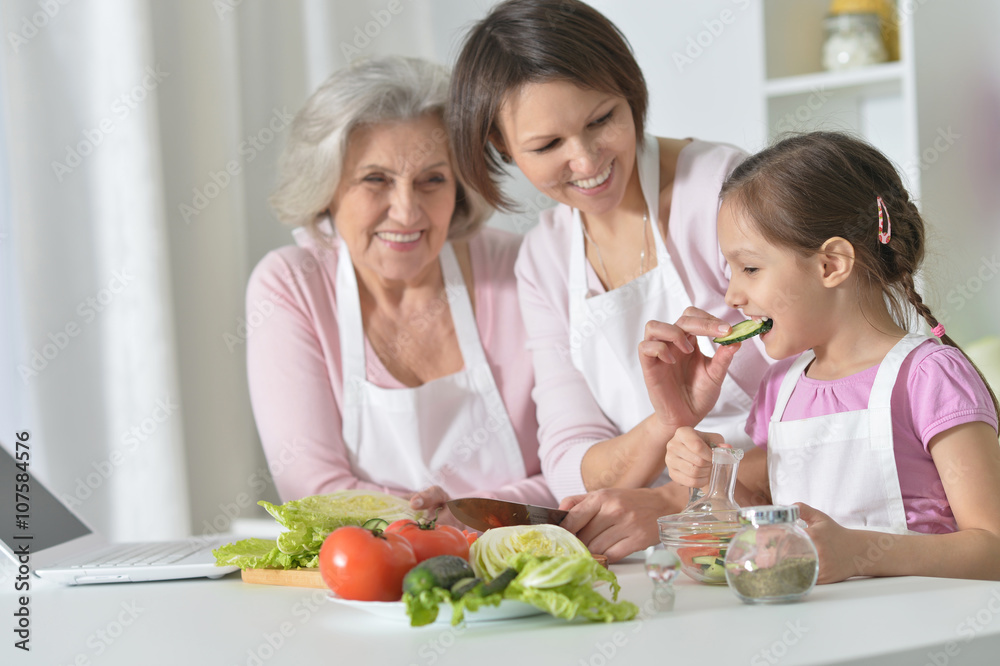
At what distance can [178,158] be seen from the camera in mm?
2148

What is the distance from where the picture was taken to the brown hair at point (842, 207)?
118 cm

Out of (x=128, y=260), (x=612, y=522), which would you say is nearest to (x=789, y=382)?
(x=612, y=522)

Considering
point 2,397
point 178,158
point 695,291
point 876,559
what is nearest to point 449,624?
point 876,559

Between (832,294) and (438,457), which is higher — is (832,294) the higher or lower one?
the higher one

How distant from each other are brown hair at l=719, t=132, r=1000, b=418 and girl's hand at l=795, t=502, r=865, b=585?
14.7 inches

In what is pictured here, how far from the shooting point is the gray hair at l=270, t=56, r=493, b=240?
1791 millimetres

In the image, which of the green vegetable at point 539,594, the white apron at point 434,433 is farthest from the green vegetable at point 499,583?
the white apron at point 434,433

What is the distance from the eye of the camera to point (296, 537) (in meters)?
1.07

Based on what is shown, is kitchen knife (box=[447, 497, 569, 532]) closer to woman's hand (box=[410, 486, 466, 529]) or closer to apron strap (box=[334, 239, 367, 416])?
woman's hand (box=[410, 486, 466, 529])

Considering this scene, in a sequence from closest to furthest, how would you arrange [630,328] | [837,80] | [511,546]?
1. [511,546]
2. [630,328]
3. [837,80]

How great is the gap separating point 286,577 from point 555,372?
75 centimetres

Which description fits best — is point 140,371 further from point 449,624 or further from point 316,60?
point 449,624

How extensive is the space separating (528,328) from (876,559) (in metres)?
0.92

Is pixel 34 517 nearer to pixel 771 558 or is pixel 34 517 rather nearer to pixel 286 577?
pixel 286 577
